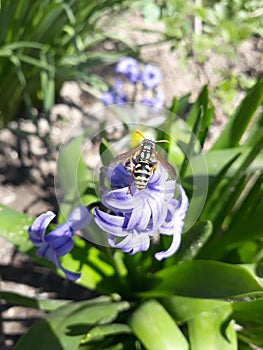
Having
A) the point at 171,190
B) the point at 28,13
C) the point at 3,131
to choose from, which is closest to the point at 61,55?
the point at 28,13

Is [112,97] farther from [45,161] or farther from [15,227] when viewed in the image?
[15,227]

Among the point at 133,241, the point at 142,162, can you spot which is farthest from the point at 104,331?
the point at 142,162

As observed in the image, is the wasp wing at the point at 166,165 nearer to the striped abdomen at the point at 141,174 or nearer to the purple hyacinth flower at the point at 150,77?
the striped abdomen at the point at 141,174

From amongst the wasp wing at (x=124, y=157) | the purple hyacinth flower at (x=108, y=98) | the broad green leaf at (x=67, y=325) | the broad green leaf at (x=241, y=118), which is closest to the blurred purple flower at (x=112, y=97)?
the purple hyacinth flower at (x=108, y=98)

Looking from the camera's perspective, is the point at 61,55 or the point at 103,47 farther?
the point at 103,47

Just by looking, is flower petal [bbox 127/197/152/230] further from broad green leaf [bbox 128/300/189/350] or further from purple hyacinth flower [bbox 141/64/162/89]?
purple hyacinth flower [bbox 141/64/162/89]

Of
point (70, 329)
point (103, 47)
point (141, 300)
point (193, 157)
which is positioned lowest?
point (141, 300)

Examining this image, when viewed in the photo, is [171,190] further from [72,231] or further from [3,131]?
[3,131]
